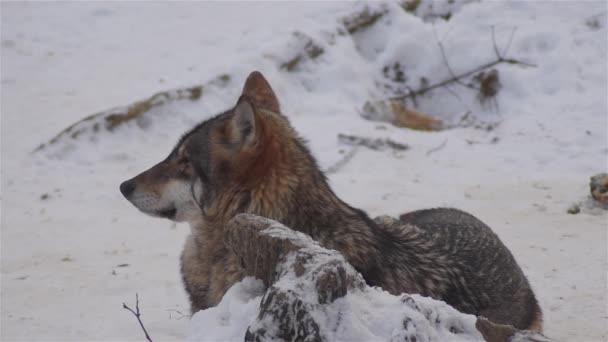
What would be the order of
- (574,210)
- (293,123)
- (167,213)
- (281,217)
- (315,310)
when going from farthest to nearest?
(293,123) → (574,210) → (167,213) → (281,217) → (315,310)

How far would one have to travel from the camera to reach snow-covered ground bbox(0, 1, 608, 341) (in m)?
5.16

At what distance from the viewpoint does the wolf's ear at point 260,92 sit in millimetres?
4113

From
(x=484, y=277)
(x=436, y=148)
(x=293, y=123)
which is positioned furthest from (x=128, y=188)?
(x=436, y=148)

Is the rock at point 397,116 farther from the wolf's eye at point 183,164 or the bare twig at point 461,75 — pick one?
the wolf's eye at point 183,164

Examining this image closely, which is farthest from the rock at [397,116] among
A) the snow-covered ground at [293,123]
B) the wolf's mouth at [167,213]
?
the wolf's mouth at [167,213]

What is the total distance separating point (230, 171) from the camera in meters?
3.42

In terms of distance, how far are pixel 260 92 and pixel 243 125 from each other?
2.74 ft

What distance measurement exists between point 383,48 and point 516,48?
6.07 feet

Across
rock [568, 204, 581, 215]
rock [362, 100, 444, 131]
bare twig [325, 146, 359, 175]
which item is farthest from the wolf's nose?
rock [362, 100, 444, 131]

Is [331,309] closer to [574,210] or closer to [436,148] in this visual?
[574,210]

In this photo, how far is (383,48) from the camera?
34.6 ft

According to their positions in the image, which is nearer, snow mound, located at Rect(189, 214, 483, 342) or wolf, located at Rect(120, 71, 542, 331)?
snow mound, located at Rect(189, 214, 483, 342)

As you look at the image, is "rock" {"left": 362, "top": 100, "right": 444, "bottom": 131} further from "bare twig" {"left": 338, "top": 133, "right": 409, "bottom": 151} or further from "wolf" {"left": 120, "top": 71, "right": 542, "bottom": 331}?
"wolf" {"left": 120, "top": 71, "right": 542, "bottom": 331}

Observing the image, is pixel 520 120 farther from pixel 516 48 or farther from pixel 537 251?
pixel 537 251
